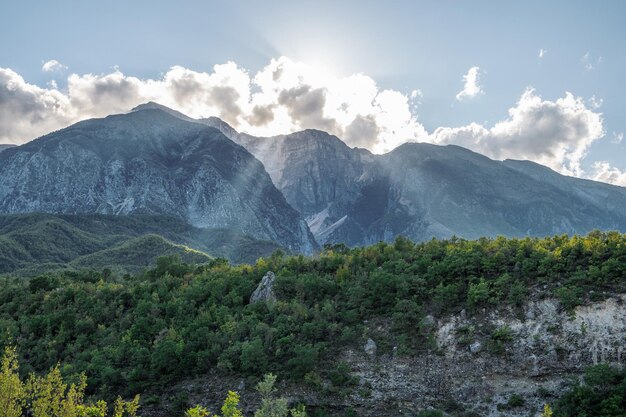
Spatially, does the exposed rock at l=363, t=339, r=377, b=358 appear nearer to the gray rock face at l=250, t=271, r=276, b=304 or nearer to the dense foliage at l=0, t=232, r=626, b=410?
the dense foliage at l=0, t=232, r=626, b=410

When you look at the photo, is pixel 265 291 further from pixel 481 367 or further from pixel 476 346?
pixel 481 367

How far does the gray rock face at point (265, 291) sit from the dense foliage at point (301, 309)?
2.99 feet

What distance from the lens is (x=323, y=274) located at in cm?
5162

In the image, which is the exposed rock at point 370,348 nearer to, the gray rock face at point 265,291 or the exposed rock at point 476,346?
the exposed rock at point 476,346

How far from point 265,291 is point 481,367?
2304cm

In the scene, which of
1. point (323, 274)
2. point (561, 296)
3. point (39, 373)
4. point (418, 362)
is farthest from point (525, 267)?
point (39, 373)

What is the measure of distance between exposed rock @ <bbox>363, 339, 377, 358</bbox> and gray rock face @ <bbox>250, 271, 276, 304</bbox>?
1223cm

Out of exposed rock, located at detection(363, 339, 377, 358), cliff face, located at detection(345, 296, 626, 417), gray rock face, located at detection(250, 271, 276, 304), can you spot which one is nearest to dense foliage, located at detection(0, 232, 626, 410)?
gray rock face, located at detection(250, 271, 276, 304)

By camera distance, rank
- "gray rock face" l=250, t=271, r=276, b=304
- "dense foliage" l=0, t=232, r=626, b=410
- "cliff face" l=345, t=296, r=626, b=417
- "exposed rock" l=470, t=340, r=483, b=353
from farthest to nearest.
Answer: "gray rock face" l=250, t=271, r=276, b=304, "dense foliage" l=0, t=232, r=626, b=410, "exposed rock" l=470, t=340, r=483, b=353, "cliff face" l=345, t=296, r=626, b=417

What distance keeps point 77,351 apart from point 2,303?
23000 millimetres

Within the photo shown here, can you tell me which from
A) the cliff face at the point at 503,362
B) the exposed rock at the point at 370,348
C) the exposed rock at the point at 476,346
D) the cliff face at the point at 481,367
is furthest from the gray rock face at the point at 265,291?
the exposed rock at the point at 476,346

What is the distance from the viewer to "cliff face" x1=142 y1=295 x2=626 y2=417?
31.6 meters

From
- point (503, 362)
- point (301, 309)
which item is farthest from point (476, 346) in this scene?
point (301, 309)

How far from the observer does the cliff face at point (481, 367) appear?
31.6m
